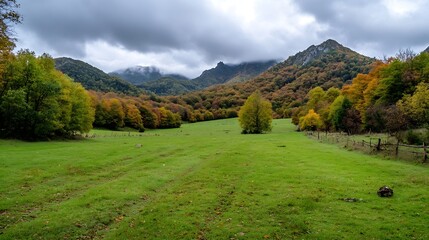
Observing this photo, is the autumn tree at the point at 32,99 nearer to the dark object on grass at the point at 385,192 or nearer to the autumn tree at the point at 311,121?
the dark object on grass at the point at 385,192

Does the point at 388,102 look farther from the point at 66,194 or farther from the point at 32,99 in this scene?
the point at 32,99

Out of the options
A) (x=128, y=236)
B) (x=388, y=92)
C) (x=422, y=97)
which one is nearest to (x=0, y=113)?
(x=128, y=236)

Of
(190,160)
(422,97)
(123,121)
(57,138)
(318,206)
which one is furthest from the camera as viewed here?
(123,121)

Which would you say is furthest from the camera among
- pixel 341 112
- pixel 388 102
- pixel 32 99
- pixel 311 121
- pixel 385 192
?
pixel 311 121

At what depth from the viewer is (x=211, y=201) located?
1919 cm

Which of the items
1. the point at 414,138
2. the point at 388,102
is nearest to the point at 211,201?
the point at 414,138

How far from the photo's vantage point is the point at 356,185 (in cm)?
2264

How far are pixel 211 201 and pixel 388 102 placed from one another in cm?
6627

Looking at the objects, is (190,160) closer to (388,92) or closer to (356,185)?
(356,185)

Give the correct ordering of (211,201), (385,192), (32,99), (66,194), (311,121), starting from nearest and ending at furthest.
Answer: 1. (211,201)
2. (385,192)
3. (66,194)
4. (32,99)
5. (311,121)

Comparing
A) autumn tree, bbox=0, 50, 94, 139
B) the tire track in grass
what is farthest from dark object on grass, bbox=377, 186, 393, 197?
autumn tree, bbox=0, 50, 94, 139

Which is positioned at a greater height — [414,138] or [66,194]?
[414,138]

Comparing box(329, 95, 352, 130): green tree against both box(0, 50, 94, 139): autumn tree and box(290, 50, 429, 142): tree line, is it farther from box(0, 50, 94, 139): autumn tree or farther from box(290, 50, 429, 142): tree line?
box(0, 50, 94, 139): autumn tree

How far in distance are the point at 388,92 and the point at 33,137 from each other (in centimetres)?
7974
